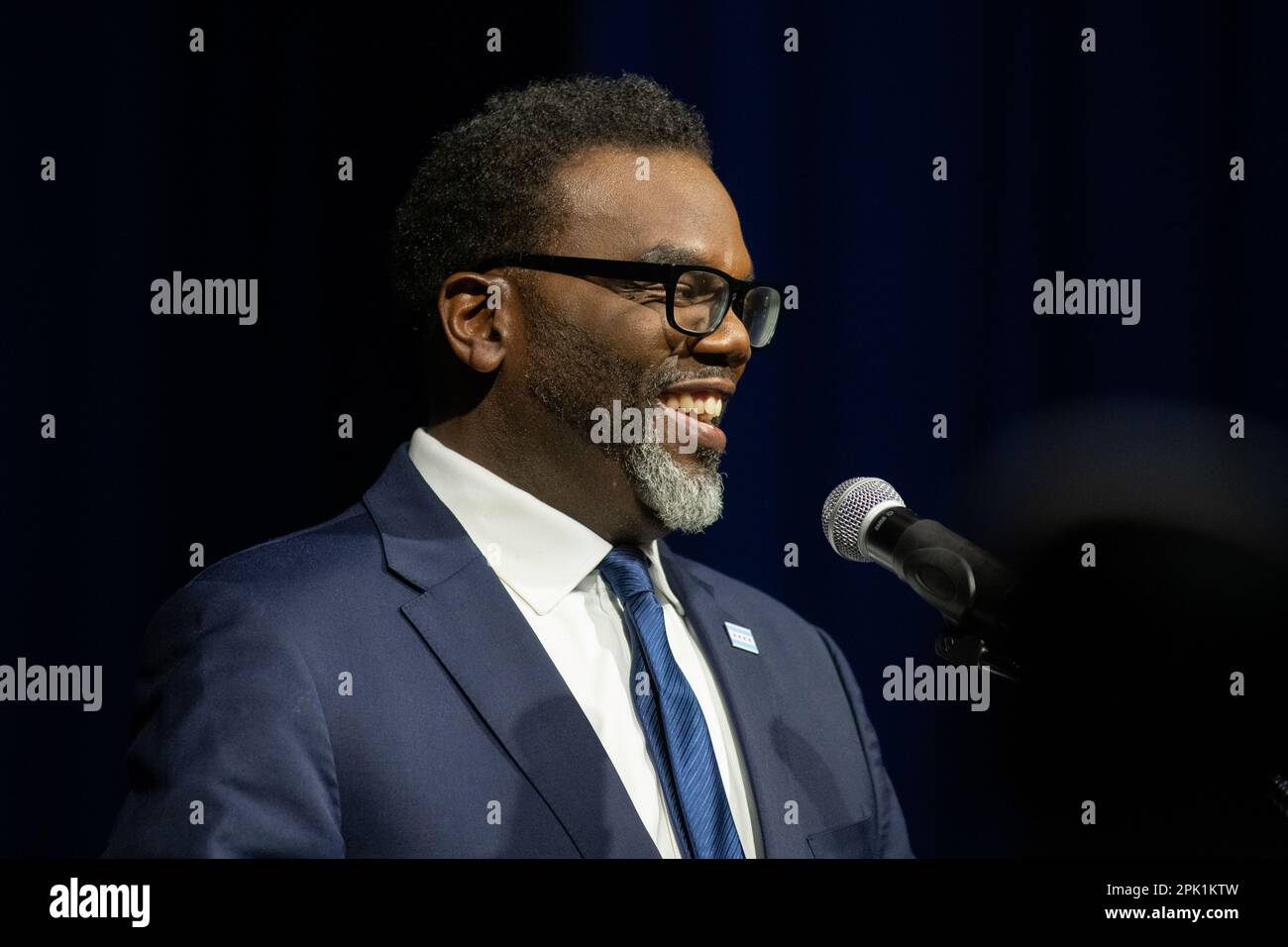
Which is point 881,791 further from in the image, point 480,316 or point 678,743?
point 480,316

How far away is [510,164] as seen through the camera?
186cm

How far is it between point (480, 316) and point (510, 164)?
0.21m

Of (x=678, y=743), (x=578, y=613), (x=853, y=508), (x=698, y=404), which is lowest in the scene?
(x=678, y=743)

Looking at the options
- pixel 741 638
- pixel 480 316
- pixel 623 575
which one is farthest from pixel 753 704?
pixel 480 316

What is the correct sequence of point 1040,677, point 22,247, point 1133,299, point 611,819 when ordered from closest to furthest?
point 1040,677 → point 611,819 → point 22,247 → point 1133,299

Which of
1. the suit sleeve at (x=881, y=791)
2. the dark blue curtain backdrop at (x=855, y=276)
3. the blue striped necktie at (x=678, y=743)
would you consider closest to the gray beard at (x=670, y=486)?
the blue striped necktie at (x=678, y=743)

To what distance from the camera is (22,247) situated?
2133 millimetres

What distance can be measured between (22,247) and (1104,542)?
70.3 inches

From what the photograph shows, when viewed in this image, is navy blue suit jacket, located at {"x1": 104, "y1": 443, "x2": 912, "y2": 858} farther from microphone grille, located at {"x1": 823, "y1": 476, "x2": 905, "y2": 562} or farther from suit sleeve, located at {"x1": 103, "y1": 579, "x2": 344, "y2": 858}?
microphone grille, located at {"x1": 823, "y1": 476, "x2": 905, "y2": 562}

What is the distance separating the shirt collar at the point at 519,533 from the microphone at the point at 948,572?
512 millimetres

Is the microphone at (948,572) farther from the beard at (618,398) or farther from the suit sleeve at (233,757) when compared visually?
the suit sleeve at (233,757)

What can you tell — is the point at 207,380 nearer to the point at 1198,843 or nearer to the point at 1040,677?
the point at 1040,677

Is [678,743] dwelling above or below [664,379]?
below
